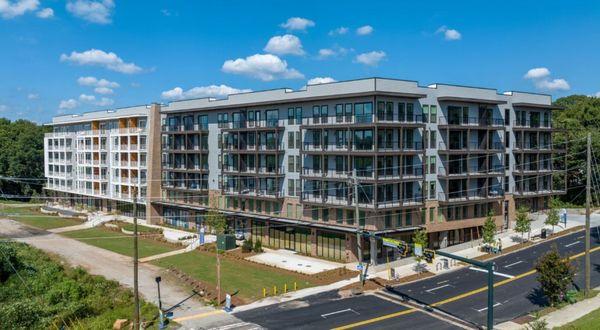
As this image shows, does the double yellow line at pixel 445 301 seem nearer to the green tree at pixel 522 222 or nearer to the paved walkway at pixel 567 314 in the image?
the paved walkway at pixel 567 314

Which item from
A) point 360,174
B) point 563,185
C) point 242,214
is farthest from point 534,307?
point 563,185

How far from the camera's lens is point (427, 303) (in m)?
39.4

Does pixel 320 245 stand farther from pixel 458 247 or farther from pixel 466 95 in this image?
pixel 466 95

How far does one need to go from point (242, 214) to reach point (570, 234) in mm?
42692

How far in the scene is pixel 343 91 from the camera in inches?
2094

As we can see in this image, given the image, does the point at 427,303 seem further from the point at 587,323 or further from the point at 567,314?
the point at 587,323

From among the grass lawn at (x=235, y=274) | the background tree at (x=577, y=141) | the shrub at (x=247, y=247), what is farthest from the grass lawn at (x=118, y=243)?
the background tree at (x=577, y=141)

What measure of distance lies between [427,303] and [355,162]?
1837 centimetres

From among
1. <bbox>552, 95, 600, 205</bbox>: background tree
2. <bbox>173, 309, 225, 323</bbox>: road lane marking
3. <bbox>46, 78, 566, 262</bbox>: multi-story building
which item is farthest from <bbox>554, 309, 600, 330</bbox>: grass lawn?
<bbox>552, 95, 600, 205</bbox>: background tree

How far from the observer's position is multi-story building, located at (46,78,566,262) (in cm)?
5222

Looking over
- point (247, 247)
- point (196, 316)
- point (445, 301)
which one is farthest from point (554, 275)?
point (247, 247)

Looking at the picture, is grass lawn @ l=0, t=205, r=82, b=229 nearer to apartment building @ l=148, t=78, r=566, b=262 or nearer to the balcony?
apartment building @ l=148, t=78, r=566, b=262

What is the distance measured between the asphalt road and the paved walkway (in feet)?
4.66

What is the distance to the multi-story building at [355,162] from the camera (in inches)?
2056
